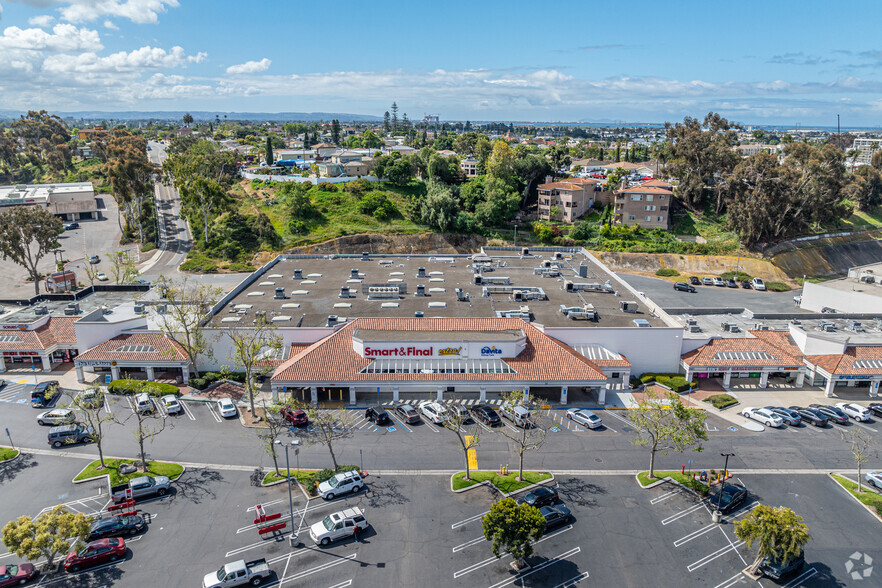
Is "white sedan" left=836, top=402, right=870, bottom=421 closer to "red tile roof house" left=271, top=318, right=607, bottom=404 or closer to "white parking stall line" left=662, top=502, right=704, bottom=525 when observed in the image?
"red tile roof house" left=271, top=318, right=607, bottom=404

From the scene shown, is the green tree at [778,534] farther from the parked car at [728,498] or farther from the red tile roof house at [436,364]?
the red tile roof house at [436,364]

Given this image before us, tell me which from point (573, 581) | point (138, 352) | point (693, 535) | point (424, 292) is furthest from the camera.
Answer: point (424, 292)

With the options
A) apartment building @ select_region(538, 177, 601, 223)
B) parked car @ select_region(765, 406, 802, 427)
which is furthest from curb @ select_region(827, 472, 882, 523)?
apartment building @ select_region(538, 177, 601, 223)

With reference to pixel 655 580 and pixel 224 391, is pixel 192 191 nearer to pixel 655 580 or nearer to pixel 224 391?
pixel 224 391

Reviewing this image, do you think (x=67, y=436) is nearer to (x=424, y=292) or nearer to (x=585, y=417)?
(x=424, y=292)

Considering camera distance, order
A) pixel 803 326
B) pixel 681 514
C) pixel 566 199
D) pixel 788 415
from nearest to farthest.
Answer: pixel 681 514 < pixel 788 415 < pixel 803 326 < pixel 566 199

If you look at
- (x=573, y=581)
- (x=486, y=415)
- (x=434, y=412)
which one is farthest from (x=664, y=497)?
(x=434, y=412)
